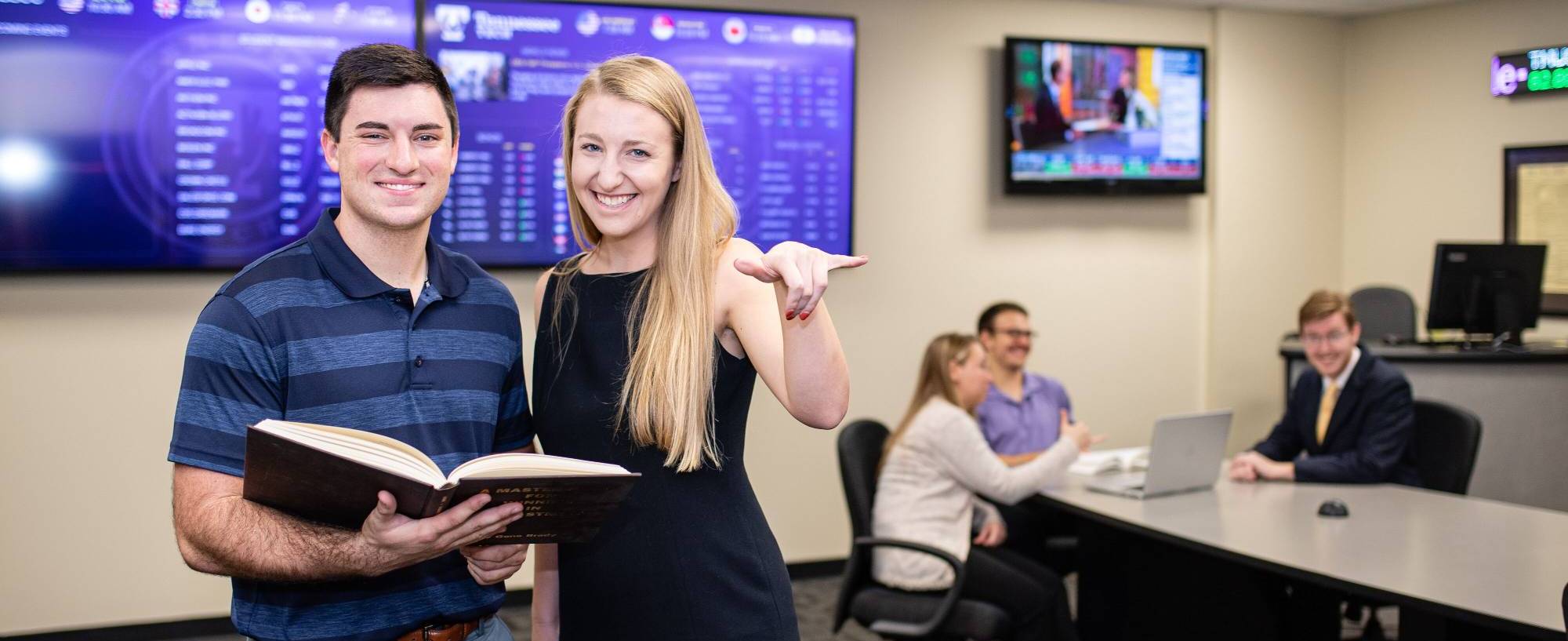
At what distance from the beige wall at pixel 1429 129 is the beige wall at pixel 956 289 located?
3cm

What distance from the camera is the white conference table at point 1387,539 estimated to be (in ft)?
8.40

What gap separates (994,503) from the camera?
4.00m

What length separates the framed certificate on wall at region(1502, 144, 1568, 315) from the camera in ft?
18.7

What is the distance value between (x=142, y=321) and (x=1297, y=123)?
528 centimetres

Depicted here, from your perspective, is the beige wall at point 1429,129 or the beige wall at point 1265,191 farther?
the beige wall at point 1265,191

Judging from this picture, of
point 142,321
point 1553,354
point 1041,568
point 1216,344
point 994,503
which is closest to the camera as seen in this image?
point 1041,568

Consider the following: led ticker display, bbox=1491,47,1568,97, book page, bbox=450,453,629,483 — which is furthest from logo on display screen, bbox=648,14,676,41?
led ticker display, bbox=1491,47,1568,97

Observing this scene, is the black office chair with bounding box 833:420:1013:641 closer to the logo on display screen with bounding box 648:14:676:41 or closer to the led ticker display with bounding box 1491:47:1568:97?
the logo on display screen with bounding box 648:14:676:41

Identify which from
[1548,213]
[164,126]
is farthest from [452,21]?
[1548,213]

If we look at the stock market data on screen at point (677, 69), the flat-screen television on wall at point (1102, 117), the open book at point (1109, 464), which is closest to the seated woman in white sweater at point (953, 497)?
the open book at point (1109, 464)

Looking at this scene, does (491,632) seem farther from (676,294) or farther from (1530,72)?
(1530,72)

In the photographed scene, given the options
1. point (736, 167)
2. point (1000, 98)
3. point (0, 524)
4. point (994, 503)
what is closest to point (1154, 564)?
point (994, 503)

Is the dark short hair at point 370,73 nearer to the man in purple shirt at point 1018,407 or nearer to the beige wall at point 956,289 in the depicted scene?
the man in purple shirt at point 1018,407

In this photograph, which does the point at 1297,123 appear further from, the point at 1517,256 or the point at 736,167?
the point at 736,167
